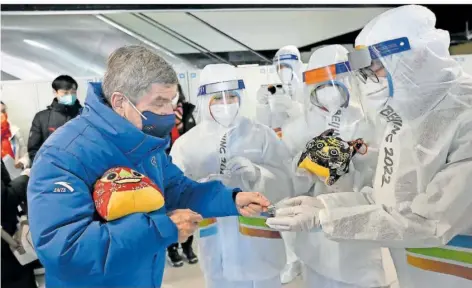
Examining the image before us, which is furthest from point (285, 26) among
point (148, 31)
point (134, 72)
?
point (134, 72)

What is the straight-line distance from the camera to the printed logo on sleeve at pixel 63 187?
3.56 feet

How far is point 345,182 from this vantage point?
193 centimetres

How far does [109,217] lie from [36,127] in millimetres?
2754

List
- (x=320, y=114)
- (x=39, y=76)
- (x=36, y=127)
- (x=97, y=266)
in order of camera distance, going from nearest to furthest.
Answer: (x=97, y=266)
(x=320, y=114)
(x=36, y=127)
(x=39, y=76)

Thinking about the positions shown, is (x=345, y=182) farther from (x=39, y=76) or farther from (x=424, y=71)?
(x=39, y=76)

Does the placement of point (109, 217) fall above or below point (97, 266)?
above

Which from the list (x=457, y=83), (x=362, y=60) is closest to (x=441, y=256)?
(x=457, y=83)

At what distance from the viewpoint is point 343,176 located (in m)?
1.91

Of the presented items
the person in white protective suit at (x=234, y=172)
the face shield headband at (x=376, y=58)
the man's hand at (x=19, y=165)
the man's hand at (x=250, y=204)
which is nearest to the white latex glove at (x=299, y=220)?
the man's hand at (x=250, y=204)

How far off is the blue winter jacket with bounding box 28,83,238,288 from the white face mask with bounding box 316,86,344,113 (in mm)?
1074

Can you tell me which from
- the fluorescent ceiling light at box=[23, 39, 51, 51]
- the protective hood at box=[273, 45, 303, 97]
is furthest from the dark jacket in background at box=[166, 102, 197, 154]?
the fluorescent ceiling light at box=[23, 39, 51, 51]

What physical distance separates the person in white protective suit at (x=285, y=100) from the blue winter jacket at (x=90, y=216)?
6.07ft

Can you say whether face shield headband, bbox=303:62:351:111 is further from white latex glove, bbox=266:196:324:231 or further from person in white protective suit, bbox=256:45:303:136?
person in white protective suit, bbox=256:45:303:136

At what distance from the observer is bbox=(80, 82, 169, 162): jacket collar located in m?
1.21
